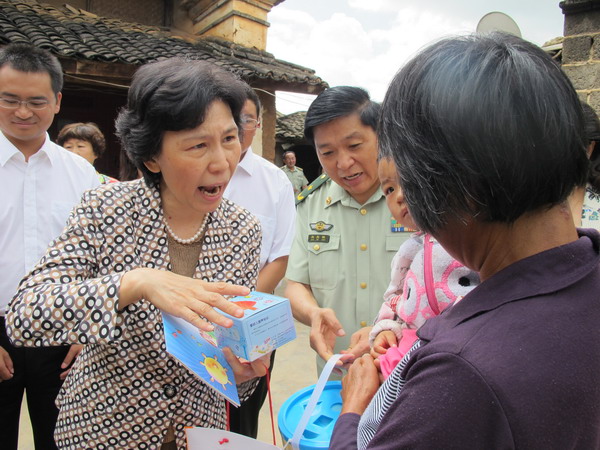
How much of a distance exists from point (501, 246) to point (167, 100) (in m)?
1.13

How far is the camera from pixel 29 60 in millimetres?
2502

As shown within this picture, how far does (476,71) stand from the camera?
2.36 feet

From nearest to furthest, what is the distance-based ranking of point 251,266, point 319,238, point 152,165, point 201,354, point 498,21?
point 201,354, point 152,165, point 251,266, point 319,238, point 498,21

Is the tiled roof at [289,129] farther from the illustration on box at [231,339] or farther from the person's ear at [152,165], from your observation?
the illustration on box at [231,339]

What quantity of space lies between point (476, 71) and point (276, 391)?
3864 millimetres

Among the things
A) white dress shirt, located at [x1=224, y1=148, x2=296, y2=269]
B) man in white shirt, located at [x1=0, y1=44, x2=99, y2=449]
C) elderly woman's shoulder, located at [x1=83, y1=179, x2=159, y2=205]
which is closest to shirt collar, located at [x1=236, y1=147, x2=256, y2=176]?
white dress shirt, located at [x1=224, y1=148, x2=296, y2=269]

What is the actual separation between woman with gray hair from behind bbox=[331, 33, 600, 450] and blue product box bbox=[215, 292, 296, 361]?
0.49 meters

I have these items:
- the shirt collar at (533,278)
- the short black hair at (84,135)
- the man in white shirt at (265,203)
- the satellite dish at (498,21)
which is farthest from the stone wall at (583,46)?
the short black hair at (84,135)

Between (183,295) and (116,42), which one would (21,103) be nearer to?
(183,295)

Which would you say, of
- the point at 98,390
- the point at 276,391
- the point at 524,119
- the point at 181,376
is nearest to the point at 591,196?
the point at 524,119

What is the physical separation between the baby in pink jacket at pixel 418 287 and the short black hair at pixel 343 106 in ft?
2.49

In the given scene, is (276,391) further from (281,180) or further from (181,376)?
(181,376)

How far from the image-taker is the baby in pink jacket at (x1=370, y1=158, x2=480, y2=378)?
55.2 inches

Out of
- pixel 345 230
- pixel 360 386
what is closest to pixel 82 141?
pixel 345 230
